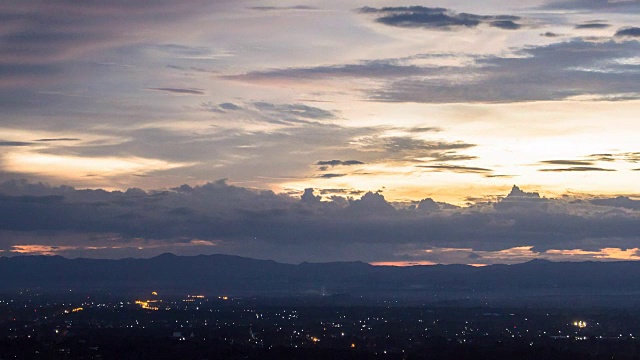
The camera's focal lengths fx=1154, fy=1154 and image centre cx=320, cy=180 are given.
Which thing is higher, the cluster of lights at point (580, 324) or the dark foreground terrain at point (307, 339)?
the dark foreground terrain at point (307, 339)

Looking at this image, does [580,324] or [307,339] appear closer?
[307,339]

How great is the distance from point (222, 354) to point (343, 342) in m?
33.0

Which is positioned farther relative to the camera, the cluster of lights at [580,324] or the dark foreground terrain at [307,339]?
the cluster of lights at [580,324]

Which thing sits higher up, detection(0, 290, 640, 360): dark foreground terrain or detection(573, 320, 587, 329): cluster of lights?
detection(0, 290, 640, 360): dark foreground terrain

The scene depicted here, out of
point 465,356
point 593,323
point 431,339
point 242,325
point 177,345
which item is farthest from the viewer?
point 593,323

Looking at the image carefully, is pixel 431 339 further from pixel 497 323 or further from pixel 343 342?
pixel 497 323

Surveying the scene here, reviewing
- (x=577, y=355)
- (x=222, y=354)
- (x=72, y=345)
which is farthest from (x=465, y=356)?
(x=72, y=345)

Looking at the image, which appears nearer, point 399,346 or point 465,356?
point 465,356

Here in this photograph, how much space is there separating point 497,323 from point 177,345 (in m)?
81.4

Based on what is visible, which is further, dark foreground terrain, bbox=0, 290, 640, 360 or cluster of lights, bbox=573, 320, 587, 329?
cluster of lights, bbox=573, 320, 587, 329

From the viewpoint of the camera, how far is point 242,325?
182m

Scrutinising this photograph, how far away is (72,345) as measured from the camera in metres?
126

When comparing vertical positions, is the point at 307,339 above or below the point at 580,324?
above

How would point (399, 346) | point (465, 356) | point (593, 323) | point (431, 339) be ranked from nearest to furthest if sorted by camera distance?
point (465, 356) → point (399, 346) → point (431, 339) → point (593, 323)
